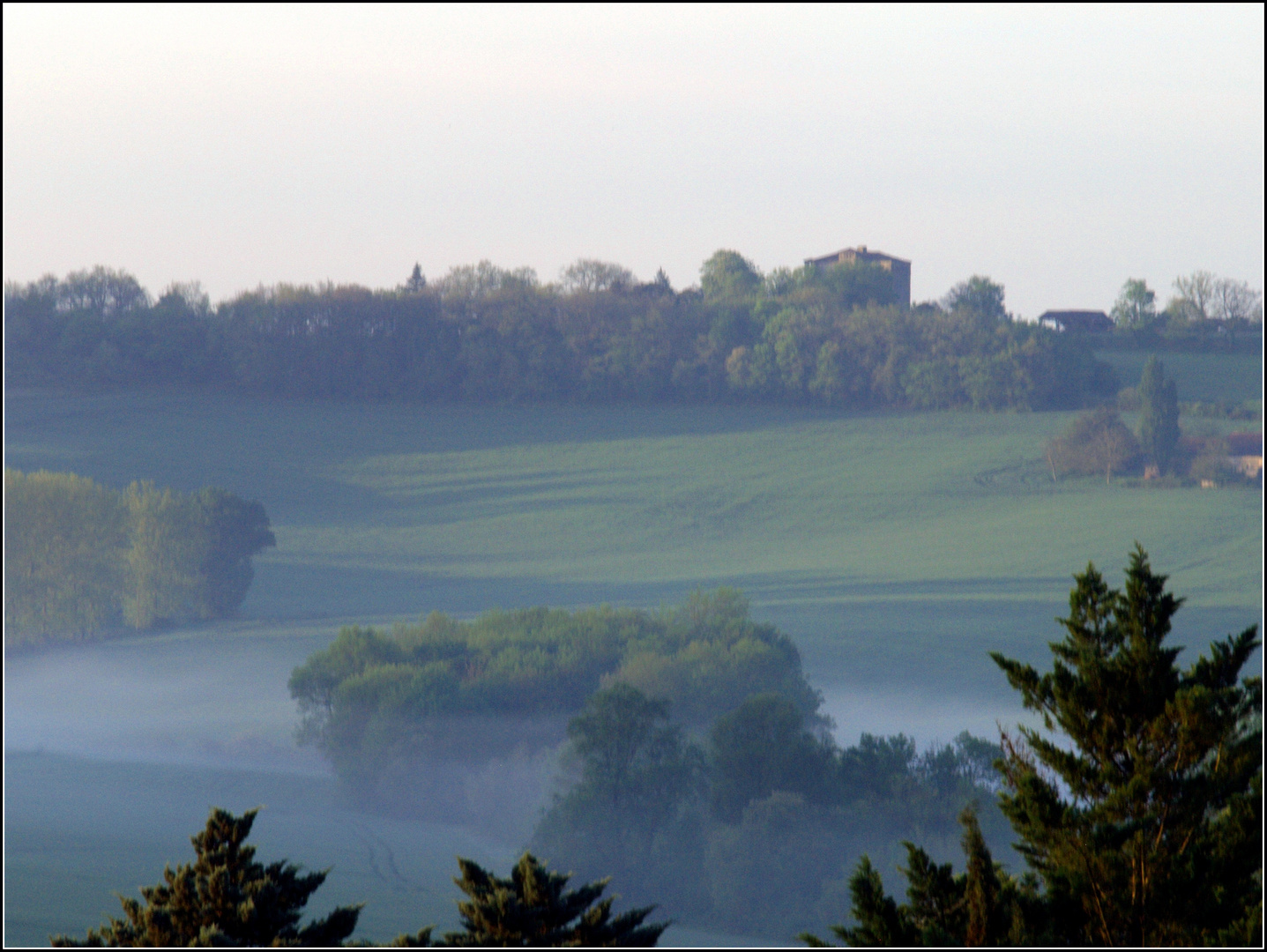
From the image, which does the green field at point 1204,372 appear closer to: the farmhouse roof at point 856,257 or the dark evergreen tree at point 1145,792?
the farmhouse roof at point 856,257

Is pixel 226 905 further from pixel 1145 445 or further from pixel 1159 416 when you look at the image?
pixel 1145 445

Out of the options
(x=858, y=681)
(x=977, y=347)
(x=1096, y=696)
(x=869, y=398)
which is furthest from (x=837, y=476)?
(x=1096, y=696)

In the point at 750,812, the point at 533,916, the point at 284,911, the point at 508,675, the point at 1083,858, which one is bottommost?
the point at 750,812

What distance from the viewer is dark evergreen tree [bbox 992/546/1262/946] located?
6.62m

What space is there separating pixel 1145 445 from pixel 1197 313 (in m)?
9.01

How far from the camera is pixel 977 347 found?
64938 millimetres

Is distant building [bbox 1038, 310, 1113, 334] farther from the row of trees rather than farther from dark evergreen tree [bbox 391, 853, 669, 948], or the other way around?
dark evergreen tree [bbox 391, 853, 669, 948]

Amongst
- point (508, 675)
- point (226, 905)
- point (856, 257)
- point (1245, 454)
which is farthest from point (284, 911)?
point (856, 257)

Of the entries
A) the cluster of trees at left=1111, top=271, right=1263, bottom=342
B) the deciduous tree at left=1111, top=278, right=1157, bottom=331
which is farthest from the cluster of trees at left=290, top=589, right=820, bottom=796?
the cluster of trees at left=1111, top=271, right=1263, bottom=342

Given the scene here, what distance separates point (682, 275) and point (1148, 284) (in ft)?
81.7

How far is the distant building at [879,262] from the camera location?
70.1 metres

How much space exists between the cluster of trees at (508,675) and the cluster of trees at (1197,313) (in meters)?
29.4

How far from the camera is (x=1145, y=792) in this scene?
6.75 m

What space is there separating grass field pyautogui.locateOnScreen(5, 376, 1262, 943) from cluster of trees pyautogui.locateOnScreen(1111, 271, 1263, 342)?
3443mm
